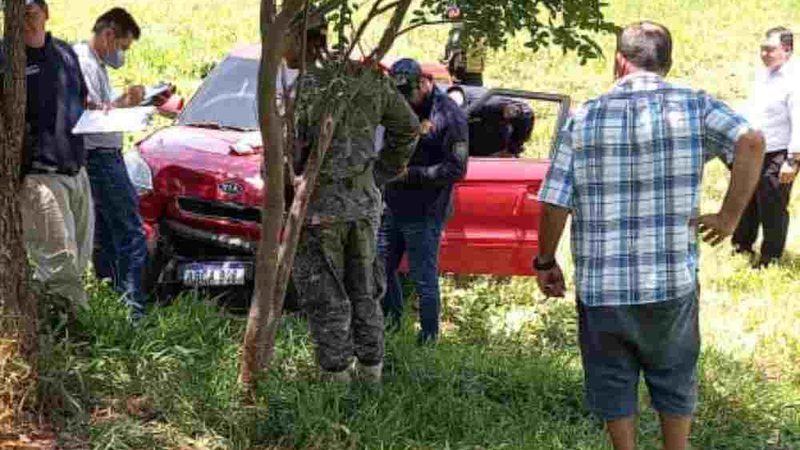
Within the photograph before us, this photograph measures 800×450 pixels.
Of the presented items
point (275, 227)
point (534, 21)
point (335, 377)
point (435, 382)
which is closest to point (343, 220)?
point (275, 227)

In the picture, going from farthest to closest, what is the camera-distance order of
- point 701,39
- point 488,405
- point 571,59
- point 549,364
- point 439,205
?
point 701,39 → point 571,59 → point 439,205 → point 549,364 → point 488,405

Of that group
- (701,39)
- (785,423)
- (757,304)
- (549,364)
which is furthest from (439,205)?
(701,39)

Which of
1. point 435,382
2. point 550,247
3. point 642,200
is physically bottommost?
point 435,382

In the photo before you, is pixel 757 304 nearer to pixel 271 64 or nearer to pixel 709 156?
pixel 709 156

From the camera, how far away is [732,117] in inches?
147

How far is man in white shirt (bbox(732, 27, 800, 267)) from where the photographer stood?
27.9 feet

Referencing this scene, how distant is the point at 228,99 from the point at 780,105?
13.9 ft

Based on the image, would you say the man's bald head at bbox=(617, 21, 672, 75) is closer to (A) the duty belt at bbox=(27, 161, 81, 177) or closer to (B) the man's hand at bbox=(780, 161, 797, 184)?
(A) the duty belt at bbox=(27, 161, 81, 177)

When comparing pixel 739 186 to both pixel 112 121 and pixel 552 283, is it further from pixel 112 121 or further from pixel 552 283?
pixel 112 121

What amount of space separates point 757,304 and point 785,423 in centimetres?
262

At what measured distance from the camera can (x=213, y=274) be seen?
5.88 metres

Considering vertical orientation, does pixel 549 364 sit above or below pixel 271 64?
below

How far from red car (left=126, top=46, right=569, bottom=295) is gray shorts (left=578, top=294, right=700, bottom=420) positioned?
2451 millimetres

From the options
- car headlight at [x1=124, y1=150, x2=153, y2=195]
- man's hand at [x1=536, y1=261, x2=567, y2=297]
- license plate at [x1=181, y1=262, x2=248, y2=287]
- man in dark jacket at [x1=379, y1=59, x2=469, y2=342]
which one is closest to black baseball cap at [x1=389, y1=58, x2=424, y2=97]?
man in dark jacket at [x1=379, y1=59, x2=469, y2=342]
